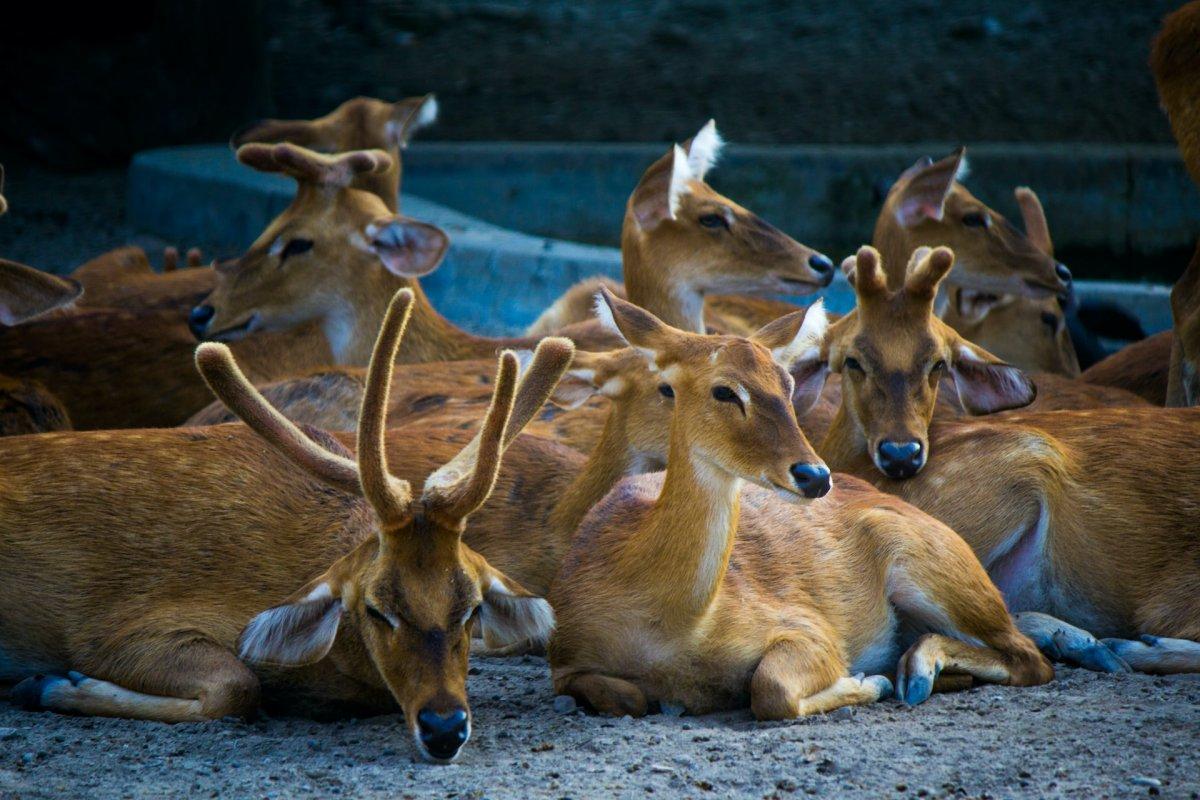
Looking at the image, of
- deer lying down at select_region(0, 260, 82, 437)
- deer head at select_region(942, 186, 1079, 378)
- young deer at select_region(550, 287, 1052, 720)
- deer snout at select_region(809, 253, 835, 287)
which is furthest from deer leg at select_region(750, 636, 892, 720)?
deer head at select_region(942, 186, 1079, 378)

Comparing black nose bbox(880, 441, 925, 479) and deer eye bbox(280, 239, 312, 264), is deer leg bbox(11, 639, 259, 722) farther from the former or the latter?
deer eye bbox(280, 239, 312, 264)

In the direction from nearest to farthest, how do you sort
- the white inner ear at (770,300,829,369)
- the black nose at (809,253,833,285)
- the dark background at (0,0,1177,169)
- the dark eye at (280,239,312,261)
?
the white inner ear at (770,300,829,369) < the black nose at (809,253,833,285) < the dark eye at (280,239,312,261) < the dark background at (0,0,1177,169)

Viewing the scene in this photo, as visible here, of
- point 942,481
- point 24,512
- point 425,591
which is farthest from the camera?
point 942,481

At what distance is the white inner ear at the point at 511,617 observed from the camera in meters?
4.22

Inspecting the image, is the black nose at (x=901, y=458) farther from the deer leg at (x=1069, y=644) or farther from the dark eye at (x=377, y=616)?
the dark eye at (x=377, y=616)

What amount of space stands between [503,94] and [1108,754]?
37.5ft

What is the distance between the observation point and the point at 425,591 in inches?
159

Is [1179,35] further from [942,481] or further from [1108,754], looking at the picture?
[1108,754]

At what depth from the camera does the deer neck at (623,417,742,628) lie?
438 centimetres

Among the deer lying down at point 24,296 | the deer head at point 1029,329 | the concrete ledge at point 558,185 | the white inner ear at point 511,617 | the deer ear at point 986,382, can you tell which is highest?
the deer lying down at point 24,296

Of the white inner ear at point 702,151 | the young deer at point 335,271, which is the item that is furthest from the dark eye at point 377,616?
the white inner ear at point 702,151

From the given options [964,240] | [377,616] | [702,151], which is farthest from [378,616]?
[964,240]

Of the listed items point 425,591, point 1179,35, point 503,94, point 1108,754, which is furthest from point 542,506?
point 503,94

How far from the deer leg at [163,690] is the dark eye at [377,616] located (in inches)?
20.1
